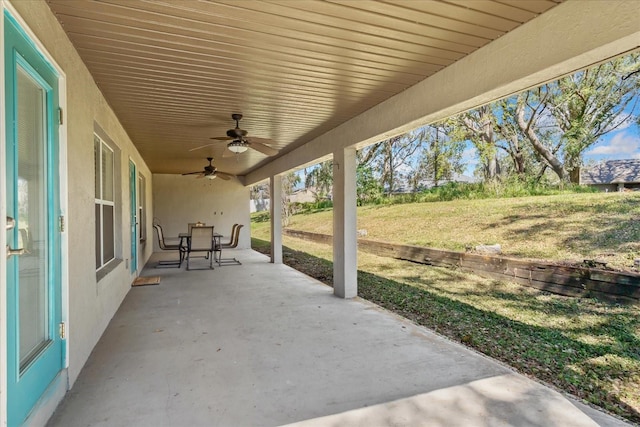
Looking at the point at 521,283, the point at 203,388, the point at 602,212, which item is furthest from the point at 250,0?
the point at 602,212

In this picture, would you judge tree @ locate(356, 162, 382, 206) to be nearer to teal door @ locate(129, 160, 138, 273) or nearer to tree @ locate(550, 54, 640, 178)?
tree @ locate(550, 54, 640, 178)

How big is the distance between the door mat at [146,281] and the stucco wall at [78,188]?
87.2 inches

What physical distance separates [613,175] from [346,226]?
56.7 ft

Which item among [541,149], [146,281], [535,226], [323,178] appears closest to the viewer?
[146,281]

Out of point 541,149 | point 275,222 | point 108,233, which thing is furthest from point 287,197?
point 108,233

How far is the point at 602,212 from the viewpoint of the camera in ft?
23.8

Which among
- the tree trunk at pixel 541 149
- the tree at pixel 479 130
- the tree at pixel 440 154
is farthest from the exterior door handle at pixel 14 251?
the tree trunk at pixel 541 149

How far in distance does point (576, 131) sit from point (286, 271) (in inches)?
428

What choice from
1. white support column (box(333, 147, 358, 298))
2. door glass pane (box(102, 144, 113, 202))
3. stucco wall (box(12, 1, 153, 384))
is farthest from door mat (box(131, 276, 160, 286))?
white support column (box(333, 147, 358, 298))

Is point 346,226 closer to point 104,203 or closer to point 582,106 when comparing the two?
point 104,203

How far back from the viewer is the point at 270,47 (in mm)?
2664

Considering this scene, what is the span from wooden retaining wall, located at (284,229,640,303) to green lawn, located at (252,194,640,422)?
18 centimetres

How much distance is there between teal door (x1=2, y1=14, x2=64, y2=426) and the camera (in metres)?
1.61

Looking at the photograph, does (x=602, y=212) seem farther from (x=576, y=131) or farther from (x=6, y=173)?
(x=6, y=173)
